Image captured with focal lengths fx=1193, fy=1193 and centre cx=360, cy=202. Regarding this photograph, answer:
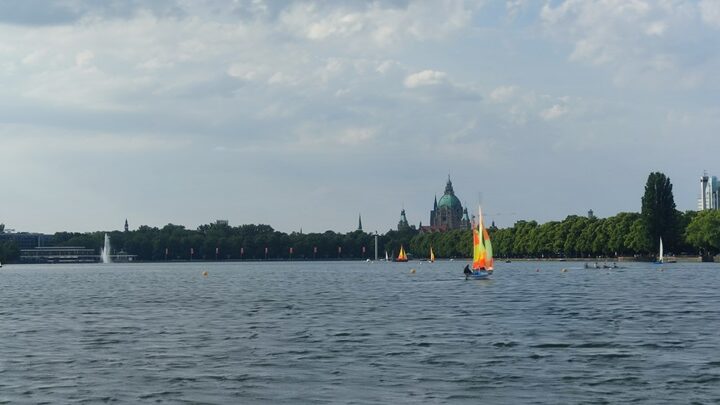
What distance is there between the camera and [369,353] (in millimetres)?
48312

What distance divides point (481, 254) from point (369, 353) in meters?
93.0

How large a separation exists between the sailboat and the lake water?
52671 mm

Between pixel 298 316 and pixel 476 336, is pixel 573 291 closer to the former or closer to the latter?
pixel 298 316

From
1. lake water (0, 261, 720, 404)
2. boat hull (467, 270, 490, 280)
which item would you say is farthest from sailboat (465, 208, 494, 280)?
lake water (0, 261, 720, 404)

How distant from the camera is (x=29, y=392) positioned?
37.8 metres

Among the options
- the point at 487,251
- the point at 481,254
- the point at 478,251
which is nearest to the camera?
the point at 478,251

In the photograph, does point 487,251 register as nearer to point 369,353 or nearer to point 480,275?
point 480,275

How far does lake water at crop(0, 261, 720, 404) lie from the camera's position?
37.2 metres

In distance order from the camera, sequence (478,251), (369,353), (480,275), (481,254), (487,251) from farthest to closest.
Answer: (487,251) < (481,254) < (478,251) < (480,275) < (369,353)

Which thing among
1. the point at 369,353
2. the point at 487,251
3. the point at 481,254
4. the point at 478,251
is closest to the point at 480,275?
the point at 481,254

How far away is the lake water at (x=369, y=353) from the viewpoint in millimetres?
37219

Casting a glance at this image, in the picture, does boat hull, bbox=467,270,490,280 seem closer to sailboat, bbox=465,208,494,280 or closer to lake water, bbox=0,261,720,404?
sailboat, bbox=465,208,494,280

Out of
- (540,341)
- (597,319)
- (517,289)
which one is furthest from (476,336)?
(517,289)

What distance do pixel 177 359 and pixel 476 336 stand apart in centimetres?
1544
